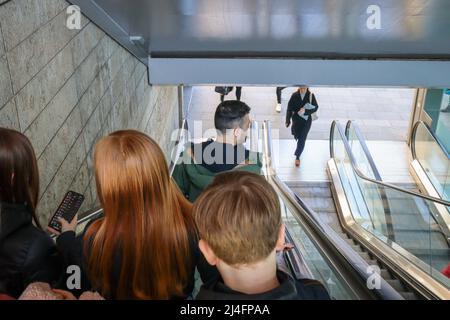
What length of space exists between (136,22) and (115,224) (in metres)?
2.86

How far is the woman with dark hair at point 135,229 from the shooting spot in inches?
53.3

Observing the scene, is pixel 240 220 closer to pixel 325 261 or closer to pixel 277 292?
pixel 277 292

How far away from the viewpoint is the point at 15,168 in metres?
1.36

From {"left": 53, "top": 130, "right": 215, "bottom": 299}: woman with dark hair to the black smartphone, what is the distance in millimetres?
477

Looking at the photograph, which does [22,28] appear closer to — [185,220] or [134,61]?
[185,220]

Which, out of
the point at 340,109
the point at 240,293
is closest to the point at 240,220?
the point at 240,293

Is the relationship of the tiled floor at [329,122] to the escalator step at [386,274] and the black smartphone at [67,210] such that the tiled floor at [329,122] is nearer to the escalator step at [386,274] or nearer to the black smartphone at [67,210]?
the escalator step at [386,274]

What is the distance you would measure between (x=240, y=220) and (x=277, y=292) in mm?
202

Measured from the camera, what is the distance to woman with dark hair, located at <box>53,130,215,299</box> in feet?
4.44

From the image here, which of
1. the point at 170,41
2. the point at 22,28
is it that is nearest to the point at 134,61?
the point at 170,41

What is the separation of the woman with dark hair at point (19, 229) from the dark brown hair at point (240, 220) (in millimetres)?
642

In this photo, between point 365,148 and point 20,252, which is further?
point 365,148

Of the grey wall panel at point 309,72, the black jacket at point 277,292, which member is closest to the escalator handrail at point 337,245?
the black jacket at point 277,292

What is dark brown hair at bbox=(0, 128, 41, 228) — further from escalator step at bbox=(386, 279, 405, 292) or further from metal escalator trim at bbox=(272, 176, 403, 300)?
escalator step at bbox=(386, 279, 405, 292)
